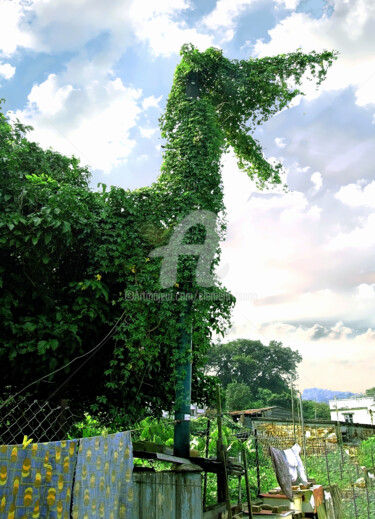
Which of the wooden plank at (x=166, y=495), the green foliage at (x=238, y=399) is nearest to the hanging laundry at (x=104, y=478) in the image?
the wooden plank at (x=166, y=495)

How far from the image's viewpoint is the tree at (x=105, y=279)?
7.03 meters

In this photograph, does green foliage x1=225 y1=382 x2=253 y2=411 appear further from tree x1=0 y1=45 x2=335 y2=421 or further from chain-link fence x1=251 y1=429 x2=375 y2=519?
tree x1=0 y1=45 x2=335 y2=421

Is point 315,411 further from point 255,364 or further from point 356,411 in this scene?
point 255,364

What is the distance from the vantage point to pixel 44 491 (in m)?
4.21

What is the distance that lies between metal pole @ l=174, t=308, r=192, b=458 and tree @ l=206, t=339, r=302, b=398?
44318mm

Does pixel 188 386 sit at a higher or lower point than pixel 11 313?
lower

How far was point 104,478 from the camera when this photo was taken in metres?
4.71

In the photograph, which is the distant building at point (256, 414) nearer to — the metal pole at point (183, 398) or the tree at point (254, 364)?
the tree at point (254, 364)

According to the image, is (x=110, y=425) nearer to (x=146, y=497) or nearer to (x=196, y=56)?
(x=146, y=497)

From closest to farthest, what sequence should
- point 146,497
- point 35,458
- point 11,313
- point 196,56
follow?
point 35,458
point 146,497
point 11,313
point 196,56

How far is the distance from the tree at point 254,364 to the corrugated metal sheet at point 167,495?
45.5m

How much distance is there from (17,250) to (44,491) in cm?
395

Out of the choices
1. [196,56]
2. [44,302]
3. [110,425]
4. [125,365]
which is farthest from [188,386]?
[196,56]

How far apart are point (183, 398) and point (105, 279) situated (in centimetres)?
245
